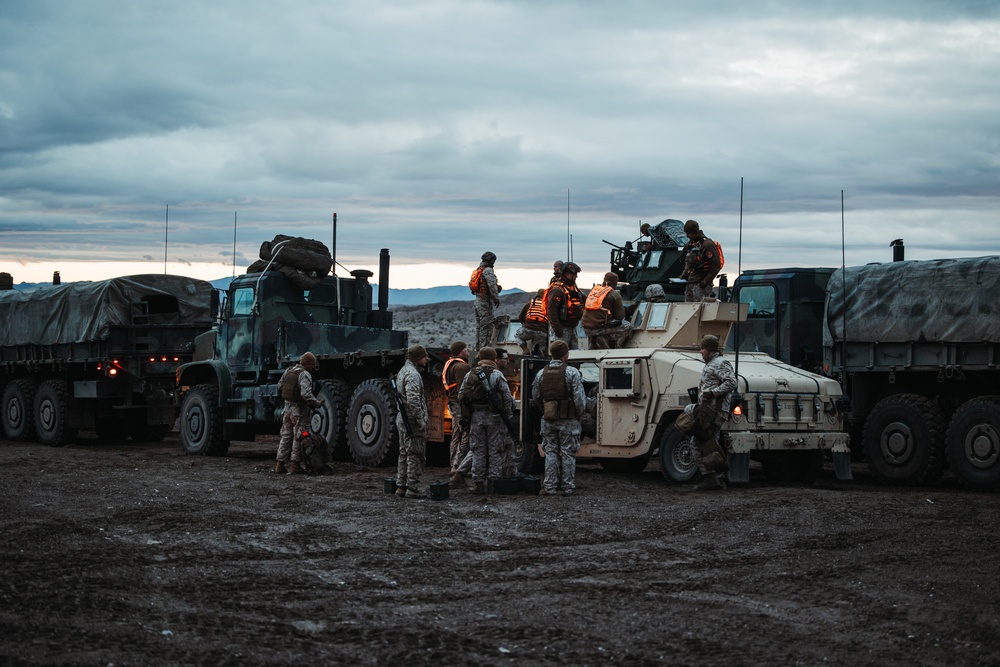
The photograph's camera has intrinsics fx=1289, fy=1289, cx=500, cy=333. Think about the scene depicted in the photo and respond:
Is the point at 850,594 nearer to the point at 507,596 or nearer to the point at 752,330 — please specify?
the point at 507,596

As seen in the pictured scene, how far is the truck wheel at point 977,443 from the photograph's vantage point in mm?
14375

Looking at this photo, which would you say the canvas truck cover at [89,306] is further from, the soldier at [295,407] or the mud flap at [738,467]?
the mud flap at [738,467]

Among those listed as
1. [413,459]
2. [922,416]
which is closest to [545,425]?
[413,459]

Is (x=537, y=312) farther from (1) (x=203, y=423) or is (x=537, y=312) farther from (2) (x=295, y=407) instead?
(1) (x=203, y=423)

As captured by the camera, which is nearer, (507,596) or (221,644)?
(221,644)

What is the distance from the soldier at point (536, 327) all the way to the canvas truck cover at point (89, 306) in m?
7.81

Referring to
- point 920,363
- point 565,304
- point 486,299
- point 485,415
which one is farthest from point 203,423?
point 920,363

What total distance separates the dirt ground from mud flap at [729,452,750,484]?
0.28 meters

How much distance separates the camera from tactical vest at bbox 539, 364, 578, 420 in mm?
13742

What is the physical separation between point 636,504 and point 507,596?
4633 millimetres

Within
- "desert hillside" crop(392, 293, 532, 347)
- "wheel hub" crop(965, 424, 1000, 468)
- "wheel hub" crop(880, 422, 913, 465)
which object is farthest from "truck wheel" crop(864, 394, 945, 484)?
"desert hillside" crop(392, 293, 532, 347)

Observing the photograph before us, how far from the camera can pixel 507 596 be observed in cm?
835

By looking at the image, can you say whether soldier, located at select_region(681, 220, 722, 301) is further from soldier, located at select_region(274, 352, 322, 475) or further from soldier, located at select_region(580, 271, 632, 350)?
soldier, located at select_region(274, 352, 322, 475)

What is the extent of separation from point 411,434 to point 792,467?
194 inches
